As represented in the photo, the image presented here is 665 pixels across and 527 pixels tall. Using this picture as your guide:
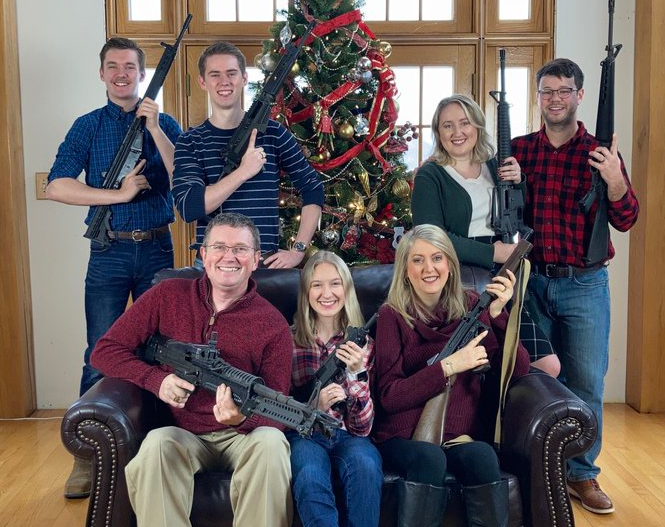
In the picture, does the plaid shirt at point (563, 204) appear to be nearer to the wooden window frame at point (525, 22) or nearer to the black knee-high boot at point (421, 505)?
the black knee-high boot at point (421, 505)

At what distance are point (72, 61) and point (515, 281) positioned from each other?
274 centimetres

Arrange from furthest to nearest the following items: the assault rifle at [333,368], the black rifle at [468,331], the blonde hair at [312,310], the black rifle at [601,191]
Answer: the black rifle at [601,191] → the blonde hair at [312,310] → the black rifle at [468,331] → the assault rifle at [333,368]

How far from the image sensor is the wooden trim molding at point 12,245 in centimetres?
417

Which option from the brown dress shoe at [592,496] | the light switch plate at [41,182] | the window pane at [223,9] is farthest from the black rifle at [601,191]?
the light switch plate at [41,182]

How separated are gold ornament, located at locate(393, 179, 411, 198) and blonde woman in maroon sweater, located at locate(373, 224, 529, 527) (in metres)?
1.07

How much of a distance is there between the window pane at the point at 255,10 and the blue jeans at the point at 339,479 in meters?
2.73

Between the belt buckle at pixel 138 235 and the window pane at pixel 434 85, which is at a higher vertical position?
the window pane at pixel 434 85

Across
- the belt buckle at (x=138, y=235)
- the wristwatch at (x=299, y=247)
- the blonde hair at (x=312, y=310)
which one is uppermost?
the belt buckle at (x=138, y=235)

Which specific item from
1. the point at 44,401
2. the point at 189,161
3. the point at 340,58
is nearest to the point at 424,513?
the point at 189,161

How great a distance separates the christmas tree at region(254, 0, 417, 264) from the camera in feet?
12.3

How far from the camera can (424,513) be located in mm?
2275

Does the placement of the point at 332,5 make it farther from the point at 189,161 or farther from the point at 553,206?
the point at 553,206

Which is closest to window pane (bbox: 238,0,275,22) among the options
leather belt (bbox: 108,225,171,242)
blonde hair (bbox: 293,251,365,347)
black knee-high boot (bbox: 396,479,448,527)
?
leather belt (bbox: 108,225,171,242)

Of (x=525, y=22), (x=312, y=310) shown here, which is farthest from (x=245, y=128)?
(x=525, y=22)
